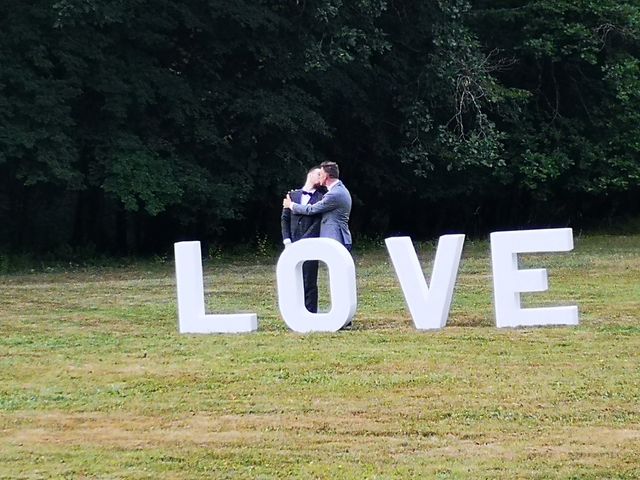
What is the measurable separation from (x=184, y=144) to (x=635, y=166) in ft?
40.6

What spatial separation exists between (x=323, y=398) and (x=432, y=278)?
340 cm

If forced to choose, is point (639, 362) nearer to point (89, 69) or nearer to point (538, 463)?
point (538, 463)

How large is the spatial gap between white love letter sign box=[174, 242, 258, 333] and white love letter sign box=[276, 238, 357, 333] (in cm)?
47

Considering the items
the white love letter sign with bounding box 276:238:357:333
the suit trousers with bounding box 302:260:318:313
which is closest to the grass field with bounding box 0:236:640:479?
the white love letter sign with bounding box 276:238:357:333

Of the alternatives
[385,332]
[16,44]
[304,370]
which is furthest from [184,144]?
[304,370]

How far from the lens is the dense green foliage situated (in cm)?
2603

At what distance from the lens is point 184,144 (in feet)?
93.0

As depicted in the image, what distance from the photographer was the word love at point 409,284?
12633mm

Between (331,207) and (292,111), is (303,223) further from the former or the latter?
(292,111)

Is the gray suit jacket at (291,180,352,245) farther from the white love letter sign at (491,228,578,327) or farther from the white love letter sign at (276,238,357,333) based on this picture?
the white love letter sign at (491,228,578,327)

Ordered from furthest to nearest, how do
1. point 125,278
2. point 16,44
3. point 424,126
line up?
point 424,126 < point 16,44 < point 125,278

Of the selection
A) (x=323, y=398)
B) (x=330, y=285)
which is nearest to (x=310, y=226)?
(x=330, y=285)

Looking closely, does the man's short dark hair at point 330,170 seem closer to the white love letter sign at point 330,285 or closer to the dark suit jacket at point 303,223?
the dark suit jacket at point 303,223

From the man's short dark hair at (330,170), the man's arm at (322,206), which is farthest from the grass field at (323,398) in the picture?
the man's short dark hair at (330,170)
